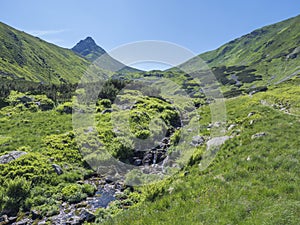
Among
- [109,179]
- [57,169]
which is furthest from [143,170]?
[57,169]

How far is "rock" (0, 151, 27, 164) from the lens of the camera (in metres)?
19.5

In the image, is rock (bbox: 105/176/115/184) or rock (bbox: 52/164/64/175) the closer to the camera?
rock (bbox: 52/164/64/175)

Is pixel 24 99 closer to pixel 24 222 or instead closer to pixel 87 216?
pixel 24 222

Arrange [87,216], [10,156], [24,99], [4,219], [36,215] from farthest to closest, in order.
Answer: [24,99], [10,156], [36,215], [4,219], [87,216]

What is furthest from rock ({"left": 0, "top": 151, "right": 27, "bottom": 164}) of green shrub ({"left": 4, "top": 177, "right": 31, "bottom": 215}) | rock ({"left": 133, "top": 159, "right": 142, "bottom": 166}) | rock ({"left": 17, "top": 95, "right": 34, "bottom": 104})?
rock ({"left": 17, "top": 95, "right": 34, "bottom": 104})

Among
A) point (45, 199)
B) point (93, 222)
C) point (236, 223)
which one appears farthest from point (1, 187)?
point (236, 223)

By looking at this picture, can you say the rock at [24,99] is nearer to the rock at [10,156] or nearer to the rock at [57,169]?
the rock at [10,156]

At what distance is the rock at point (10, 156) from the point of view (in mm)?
19500

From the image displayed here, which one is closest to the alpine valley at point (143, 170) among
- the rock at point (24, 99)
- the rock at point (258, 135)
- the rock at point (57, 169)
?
the rock at point (258, 135)

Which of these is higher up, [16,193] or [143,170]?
[16,193]

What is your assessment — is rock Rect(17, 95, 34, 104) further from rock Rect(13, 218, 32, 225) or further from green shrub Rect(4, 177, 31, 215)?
rock Rect(13, 218, 32, 225)

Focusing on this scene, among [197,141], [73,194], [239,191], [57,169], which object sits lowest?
[73,194]

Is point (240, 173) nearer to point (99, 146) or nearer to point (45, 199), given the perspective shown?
point (45, 199)

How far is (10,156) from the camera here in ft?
65.8
